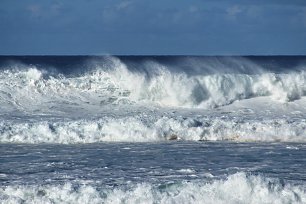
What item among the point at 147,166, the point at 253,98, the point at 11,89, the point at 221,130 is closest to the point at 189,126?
the point at 221,130

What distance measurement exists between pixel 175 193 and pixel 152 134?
23.5 feet

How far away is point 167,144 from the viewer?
17.4m

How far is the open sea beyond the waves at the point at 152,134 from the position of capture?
1153cm

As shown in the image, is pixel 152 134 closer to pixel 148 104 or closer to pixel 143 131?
pixel 143 131

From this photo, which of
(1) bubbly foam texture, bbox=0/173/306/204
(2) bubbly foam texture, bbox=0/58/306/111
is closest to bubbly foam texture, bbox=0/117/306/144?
(2) bubbly foam texture, bbox=0/58/306/111

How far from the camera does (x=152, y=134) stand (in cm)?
1852

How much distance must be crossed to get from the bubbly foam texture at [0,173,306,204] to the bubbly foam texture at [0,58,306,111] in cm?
1258

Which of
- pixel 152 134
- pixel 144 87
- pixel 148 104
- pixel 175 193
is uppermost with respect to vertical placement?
pixel 144 87

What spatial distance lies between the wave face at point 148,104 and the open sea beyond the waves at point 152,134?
1.4 inches

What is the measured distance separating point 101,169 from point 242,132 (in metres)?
6.01

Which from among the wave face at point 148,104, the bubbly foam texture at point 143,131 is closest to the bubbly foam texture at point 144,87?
the wave face at point 148,104

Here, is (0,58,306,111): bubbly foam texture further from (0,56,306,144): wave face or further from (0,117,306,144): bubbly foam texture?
(0,117,306,144): bubbly foam texture

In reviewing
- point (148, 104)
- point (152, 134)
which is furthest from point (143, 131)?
point (148, 104)

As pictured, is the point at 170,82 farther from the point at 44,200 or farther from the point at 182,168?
the point at 44,200
